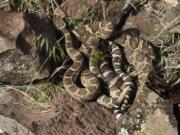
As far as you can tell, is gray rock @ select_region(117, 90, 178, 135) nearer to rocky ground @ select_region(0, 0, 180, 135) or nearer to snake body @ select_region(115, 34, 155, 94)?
rocky ground @ select_region(0, 0, 180, 135)

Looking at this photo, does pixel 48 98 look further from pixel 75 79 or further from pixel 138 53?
pixel 138 53

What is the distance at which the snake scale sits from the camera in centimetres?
797

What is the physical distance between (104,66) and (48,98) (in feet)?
3.64

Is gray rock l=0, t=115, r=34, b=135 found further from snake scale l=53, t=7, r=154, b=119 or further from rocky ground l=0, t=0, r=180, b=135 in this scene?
snake scale l=53, t=7, r=154, b=119

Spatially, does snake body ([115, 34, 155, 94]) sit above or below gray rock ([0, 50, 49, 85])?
below

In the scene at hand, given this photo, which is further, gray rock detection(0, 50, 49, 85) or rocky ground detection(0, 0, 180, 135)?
gray rock detection(0, 50, 49, 85)

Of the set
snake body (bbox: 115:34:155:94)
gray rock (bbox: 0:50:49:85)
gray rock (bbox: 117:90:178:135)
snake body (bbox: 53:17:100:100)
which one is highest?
gray rock (bbox: 0:50:49:85)

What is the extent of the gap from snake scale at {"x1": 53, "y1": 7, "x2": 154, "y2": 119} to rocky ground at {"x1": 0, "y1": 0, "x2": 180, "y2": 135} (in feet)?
0.44

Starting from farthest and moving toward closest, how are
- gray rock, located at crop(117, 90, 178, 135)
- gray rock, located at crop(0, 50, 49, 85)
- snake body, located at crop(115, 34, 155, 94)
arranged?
snake body, located at crop(115, 34, 155, 94) → gray rock, located at crop(0, 50, 49, 85) → gray rock, located at crop(117, 90, 178, 135)

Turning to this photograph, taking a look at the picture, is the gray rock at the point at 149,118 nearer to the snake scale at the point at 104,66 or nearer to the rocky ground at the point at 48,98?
the rocky ground at the point at 48,98

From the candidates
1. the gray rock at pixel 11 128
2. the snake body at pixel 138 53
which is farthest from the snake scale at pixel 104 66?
the gray rock at pixel 11 128

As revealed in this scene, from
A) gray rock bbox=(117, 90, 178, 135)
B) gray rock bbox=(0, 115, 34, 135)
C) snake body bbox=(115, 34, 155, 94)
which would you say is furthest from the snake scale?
gray rock bbox=(0, 115, 34, 135)

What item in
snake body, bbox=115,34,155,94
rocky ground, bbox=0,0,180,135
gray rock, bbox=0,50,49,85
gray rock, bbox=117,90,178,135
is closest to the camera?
gray rock, bbox=117,90,178,135

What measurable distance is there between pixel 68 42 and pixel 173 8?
1.84m
